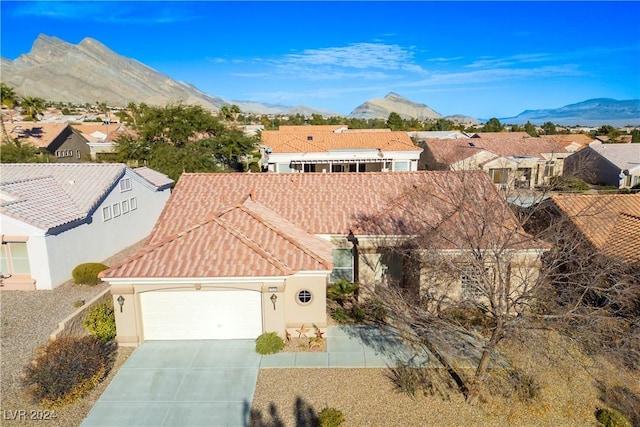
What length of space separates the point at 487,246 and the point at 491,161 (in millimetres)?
40164

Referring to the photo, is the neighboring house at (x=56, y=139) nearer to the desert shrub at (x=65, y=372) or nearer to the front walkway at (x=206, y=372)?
the desert shrub at (x=65, y=372)

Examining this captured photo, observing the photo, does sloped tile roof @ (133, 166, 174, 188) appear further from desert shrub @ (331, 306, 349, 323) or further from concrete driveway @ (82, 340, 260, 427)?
desert shrub @ (331, 306, 349, 323)

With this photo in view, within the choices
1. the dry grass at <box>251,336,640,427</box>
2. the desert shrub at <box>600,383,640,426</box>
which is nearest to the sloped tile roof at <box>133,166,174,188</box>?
the dry grass at <box>251,336,640,427</box>

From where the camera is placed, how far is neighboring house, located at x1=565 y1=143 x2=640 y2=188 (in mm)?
47344

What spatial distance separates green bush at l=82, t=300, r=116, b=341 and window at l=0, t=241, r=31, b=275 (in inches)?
307

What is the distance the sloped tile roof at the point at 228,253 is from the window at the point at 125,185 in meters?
13.4

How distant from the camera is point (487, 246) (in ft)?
38.0

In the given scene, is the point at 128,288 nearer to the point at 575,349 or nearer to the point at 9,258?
the point at 9,258

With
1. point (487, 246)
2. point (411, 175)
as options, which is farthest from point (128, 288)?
point (411, 175)

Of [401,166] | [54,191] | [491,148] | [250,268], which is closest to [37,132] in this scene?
[54,191]

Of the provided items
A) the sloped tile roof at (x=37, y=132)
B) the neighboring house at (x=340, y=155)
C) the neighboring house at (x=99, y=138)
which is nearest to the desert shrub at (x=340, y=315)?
the neighboring house at (x=340, y=155)

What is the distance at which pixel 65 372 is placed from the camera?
42.4 feet

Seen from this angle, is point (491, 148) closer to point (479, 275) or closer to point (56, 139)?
point (479, 275)

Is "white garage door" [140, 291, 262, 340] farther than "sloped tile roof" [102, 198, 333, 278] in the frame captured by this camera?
Yes
